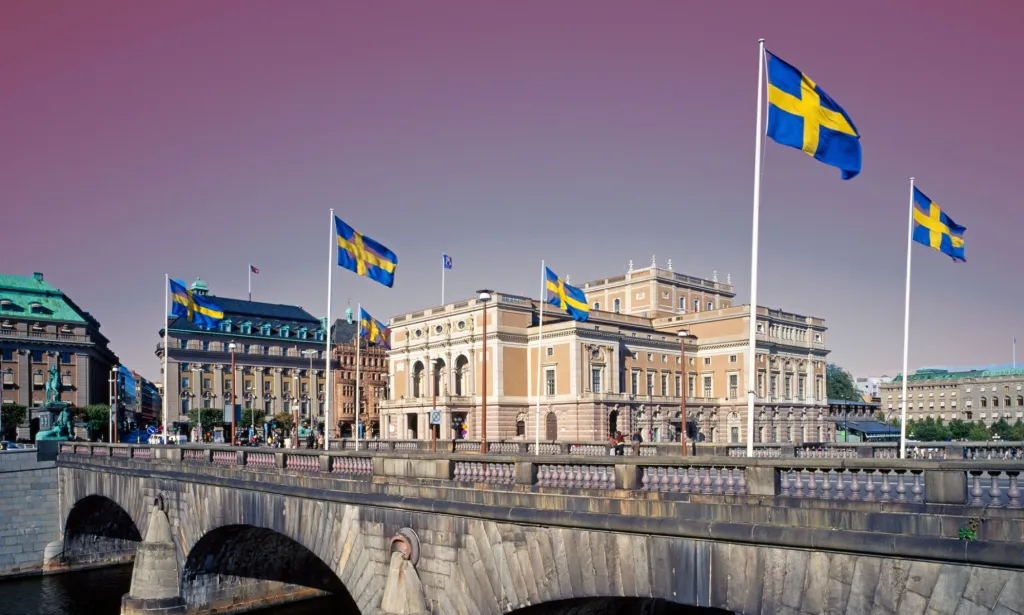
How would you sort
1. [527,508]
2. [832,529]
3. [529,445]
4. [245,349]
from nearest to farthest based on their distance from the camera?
1. [832,529]
2. [527,508]
3. [529,445]
4. [245,349]

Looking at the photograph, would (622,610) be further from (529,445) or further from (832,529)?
(529,445)

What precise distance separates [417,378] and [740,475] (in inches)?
3210

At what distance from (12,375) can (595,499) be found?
338 feet

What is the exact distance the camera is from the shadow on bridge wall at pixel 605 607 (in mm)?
16641

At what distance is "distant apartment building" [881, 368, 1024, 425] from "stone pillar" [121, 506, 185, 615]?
120399mm

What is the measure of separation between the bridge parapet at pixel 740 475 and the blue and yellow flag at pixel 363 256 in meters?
12.2

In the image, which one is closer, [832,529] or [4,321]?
[832,529]

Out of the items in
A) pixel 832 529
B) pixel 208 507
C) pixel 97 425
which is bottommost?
pixel 97 425

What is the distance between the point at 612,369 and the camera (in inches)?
3393

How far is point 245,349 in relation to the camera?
124 meters

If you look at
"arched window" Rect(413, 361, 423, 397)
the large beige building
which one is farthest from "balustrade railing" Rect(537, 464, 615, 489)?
"arched window" Rect(413, 361, 423, 397)

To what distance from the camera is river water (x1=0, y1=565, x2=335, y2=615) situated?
35500 mm

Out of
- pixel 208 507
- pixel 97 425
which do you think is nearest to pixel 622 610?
pixel 208 507

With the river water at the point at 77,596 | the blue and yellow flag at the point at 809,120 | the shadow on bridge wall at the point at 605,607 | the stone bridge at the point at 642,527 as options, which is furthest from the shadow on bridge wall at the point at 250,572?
the blue and yellow flag at the point at 809,120
